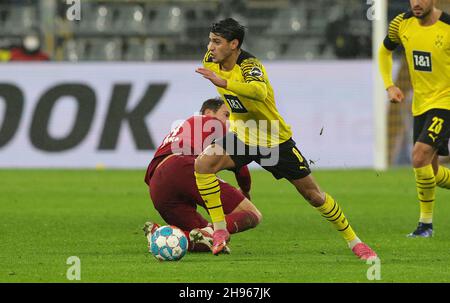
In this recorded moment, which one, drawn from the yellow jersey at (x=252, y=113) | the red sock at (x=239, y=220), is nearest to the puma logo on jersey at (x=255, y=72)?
the yellow jersey at (x=252, y=113)

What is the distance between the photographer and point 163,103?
19.4 metres

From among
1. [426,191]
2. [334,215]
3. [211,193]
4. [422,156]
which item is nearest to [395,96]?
[422,156]

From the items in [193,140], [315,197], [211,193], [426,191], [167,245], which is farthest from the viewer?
[426,191]

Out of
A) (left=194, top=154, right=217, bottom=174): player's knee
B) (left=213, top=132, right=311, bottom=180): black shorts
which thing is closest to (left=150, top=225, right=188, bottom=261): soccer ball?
(left=194, top=154, right=217, bottom=174): player's knee

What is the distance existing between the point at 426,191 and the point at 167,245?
3.16 metres

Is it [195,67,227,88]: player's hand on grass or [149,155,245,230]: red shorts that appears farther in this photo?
[149,155,245,230]: red shorts

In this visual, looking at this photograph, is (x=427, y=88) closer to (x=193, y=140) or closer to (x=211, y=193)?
(x=193, y=140)

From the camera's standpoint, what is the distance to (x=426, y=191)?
10641 millimetres

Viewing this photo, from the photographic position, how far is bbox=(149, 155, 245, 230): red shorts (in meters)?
9.45

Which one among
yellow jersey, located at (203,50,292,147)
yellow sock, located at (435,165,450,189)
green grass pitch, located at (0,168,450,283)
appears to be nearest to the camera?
green grass pitch, located at (0,168,450,283)

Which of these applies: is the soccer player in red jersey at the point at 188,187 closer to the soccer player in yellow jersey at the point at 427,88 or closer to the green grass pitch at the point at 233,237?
the green grass pitch at the point at 233,237

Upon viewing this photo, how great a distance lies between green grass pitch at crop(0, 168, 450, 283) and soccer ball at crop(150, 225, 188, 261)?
0.08 metres

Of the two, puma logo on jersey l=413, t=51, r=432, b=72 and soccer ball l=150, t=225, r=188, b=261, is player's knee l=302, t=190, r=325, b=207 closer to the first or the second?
soccer ball l=150, t=225, r=188, b=261
